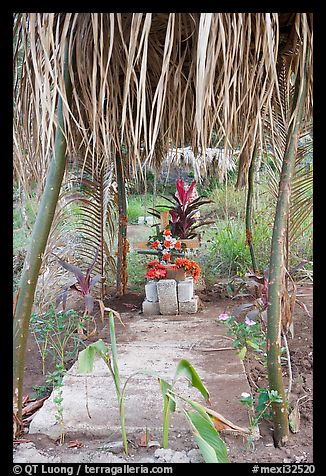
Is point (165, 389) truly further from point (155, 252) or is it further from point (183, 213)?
point (183, 213)

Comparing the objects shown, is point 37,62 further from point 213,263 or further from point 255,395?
point 213,263

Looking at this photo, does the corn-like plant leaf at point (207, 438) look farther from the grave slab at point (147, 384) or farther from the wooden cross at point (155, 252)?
the wooden cross at point (155, 252)

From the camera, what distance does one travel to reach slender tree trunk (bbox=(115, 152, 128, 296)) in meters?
4.67

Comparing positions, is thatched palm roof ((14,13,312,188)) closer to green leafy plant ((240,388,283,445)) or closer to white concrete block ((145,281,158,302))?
green leafy plant ((240,388,283,445))

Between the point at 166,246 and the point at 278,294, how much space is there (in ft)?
8.21

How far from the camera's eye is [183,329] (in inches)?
144

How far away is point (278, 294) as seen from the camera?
6.46 feet

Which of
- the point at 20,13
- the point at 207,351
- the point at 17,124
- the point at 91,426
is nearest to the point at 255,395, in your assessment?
the point at 207,351

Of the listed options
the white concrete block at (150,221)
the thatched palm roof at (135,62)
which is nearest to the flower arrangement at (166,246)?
the thatched palm roof at (135,62)

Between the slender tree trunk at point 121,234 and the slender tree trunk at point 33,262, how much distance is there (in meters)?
2.58

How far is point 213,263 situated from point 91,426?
12.2ft

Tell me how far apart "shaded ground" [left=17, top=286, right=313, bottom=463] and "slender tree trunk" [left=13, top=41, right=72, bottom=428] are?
0.32 m

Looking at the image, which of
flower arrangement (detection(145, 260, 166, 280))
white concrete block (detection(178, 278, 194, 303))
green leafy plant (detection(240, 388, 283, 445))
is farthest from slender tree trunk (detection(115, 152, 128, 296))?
green leafy plant (detection(240, 388, 283, 445))
